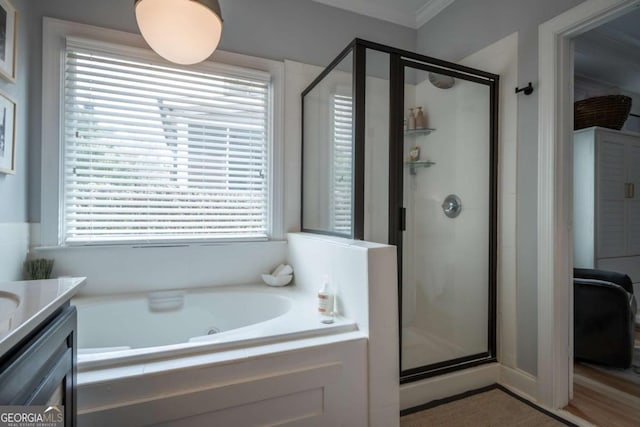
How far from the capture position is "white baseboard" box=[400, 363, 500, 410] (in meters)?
1.71

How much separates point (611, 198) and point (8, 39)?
462 centimetres

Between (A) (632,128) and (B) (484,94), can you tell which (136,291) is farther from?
(A) (632,128)

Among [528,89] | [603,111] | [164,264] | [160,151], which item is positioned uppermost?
[603,111]

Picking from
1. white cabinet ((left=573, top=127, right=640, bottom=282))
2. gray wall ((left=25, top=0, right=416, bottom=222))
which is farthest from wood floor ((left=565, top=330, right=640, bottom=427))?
gray wall ((left=25, top=0, right=416, bottom=222))

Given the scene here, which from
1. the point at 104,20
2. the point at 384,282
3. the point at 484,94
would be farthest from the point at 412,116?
→ the point at 104,20

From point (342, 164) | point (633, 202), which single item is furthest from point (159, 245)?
point (633, 202)

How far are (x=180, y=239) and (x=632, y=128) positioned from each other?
15.9ft

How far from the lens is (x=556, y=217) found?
5.51 ft

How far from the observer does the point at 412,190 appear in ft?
6.44

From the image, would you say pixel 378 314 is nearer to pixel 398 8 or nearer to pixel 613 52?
pixel 398 8

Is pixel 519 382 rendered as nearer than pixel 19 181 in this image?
No

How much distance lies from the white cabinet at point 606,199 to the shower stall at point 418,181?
170 cm

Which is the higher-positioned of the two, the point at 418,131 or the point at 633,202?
the point at 418,131

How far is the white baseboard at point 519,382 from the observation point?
1765 millimetres
